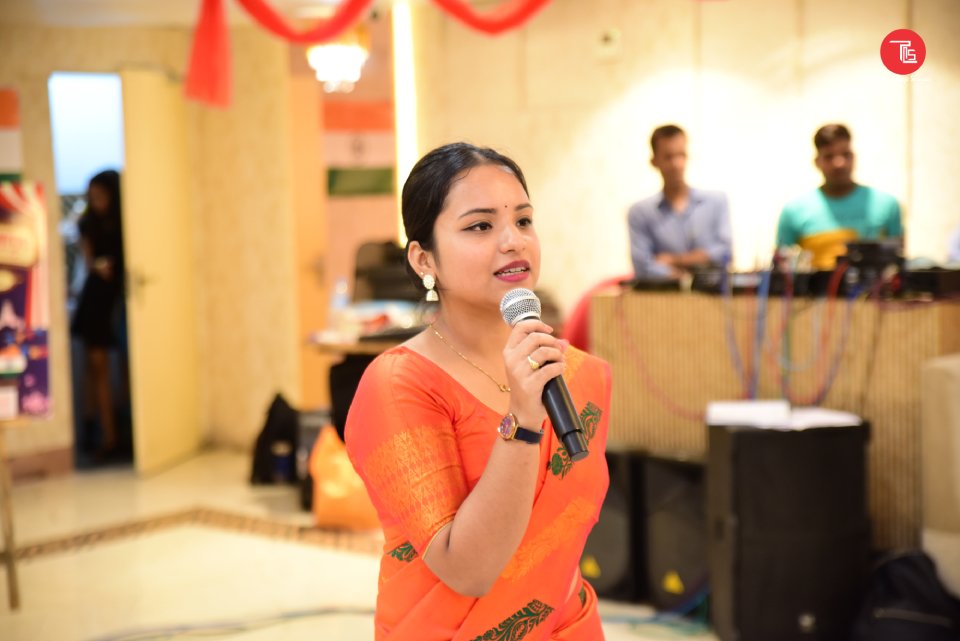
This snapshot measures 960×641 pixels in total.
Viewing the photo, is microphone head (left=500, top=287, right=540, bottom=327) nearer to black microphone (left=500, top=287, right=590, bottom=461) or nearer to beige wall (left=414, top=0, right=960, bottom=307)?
black microphone (left=500, top=287, right=590, bottom=461)

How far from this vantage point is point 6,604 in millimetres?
3652

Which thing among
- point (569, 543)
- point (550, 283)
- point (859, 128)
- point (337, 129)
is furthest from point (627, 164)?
point (569, 543)

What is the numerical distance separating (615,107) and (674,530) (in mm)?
2670

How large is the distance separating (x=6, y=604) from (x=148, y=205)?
2.65 m

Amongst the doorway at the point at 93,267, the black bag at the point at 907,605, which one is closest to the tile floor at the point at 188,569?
the black bag at the point at 907,605

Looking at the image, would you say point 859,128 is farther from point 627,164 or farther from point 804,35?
point 627,164

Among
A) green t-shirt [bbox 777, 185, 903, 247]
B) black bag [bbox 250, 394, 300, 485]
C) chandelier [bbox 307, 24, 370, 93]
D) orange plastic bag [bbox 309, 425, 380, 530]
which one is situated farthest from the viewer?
black bag [bbox 250, 394, 300, 485]

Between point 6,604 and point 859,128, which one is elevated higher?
point 859,128

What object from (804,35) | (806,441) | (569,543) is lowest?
(806,441)

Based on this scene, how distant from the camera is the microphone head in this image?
1178mm

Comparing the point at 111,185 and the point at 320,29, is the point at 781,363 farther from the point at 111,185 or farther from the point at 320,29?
the point at 111,185

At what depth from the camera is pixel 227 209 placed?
6258 mm

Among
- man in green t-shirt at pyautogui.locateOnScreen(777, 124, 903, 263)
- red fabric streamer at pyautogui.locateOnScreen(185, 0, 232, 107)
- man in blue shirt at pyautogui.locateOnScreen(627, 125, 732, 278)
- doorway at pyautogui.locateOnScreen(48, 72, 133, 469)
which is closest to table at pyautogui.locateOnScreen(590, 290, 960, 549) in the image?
man in green t-shirt at pyautogui.locateOnScreen(777, 124, 903, 263)

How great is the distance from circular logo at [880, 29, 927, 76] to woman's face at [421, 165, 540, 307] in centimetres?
46
